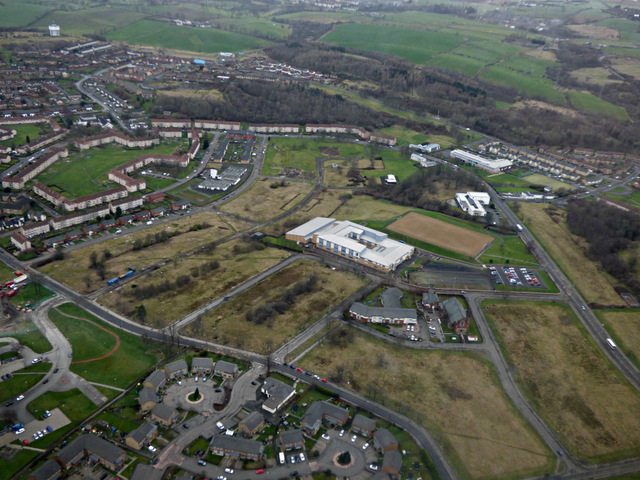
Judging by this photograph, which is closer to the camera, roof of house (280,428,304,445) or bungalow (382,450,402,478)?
bungalow (382,450,402,478)

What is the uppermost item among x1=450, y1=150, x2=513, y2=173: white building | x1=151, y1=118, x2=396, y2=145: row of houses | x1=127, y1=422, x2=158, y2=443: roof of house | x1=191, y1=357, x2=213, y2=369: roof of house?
x1=127, y1=422, x2=158, y2=443: roof of house

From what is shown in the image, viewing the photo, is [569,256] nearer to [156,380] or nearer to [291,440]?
[291,440]

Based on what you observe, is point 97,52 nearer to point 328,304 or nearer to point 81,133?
point 81,133

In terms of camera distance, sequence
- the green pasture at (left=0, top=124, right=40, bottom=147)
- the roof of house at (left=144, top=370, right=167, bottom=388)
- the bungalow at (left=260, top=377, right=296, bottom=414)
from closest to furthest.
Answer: the bungalow at (left=260, top=377, right=296, bottom=414) < the roof of house at (left=144, top=370, right=167, bottom=388) < the green pasture at (left=0, top=124, right=40, bottom=147)

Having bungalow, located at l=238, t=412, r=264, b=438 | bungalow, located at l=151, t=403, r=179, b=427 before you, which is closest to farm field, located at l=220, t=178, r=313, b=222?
bungalow, located at l=151, t=403, r=179, b=427

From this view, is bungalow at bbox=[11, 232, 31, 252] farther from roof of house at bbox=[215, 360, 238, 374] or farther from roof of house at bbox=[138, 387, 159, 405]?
roof of house at bbox=[215, 360, 238, 374]

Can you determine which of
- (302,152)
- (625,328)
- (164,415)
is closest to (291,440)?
(164,415)
